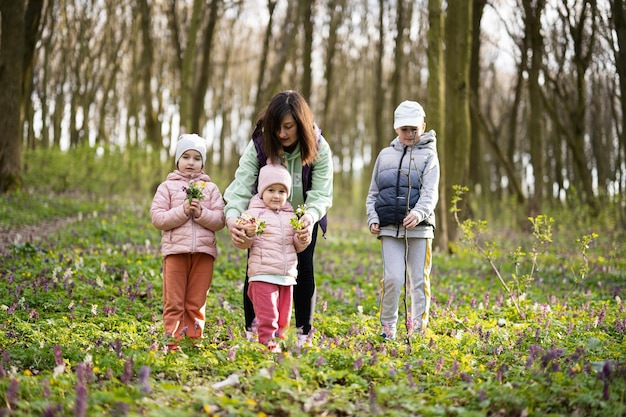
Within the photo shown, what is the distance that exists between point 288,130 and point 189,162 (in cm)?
98

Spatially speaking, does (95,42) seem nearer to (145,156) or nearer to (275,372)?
(145,156)

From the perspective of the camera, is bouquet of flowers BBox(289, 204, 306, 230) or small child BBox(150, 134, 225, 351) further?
small child BBox(150, 134, 225, 351)

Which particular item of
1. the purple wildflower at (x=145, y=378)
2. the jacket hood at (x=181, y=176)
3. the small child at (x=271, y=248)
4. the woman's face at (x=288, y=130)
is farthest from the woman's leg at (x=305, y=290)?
the purple wildflower at (x=145, y=378)

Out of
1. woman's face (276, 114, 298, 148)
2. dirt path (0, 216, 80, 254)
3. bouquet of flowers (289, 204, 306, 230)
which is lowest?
dirt path (0, 216, 80, 254)

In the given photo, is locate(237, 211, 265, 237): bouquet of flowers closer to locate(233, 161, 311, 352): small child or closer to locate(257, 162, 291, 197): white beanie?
locate(233, 161, 311, 352): small child

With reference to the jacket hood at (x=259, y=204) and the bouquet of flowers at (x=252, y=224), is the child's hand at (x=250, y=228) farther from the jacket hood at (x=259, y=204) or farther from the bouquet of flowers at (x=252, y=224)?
the jacket hood at (x=259, y=204)

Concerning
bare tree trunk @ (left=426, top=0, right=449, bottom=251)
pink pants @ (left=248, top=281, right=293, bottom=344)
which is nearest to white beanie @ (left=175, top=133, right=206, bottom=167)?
pink pants @ (left=248, top=281, right=293, bottom=344)

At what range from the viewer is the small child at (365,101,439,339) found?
5.42 m

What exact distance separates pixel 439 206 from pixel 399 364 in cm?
751

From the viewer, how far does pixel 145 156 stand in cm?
1941

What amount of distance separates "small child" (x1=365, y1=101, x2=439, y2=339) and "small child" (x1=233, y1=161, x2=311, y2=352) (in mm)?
1012

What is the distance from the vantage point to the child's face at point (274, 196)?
4.84 metres

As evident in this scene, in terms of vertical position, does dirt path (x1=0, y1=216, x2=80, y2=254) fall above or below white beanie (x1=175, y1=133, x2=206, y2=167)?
below

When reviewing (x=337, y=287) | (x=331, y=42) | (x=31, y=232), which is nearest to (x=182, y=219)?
(x=337, y=287)
